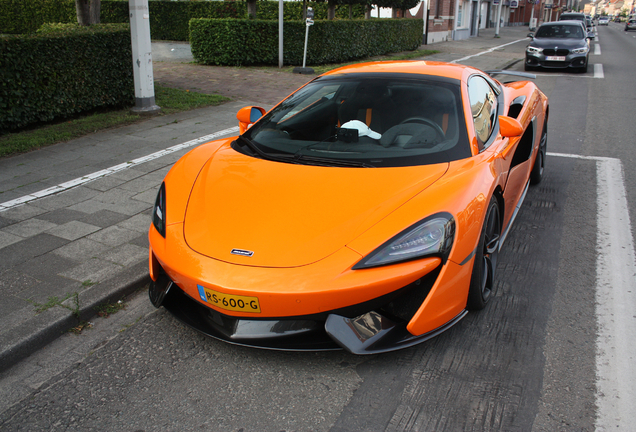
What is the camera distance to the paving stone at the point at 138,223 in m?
4.17

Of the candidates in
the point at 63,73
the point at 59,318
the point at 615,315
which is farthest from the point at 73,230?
the point at 63,73

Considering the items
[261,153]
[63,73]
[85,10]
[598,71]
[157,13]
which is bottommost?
[261,153]

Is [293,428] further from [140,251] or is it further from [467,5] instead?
[467,5]

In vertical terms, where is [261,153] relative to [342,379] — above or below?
above

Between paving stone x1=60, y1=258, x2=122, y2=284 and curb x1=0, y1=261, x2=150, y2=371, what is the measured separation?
0.10 meters

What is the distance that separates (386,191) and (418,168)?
1.12 feet

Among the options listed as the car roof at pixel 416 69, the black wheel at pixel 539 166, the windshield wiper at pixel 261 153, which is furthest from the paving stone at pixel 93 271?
the black wheel at pixel 539 166

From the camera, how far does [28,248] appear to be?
378cm

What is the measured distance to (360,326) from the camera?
7.79 feet

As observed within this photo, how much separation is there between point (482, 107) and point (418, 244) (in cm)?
171

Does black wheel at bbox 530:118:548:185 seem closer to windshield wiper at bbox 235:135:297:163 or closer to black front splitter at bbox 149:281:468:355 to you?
windshield wiper at bbox 235:135:297:163

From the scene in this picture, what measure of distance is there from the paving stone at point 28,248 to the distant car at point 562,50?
15301 mm

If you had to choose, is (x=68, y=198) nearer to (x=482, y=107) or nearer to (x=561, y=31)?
(x=482, y=107)

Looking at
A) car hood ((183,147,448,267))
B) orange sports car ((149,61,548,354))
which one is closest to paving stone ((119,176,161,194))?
orange sports car ((149,61,548,354))
